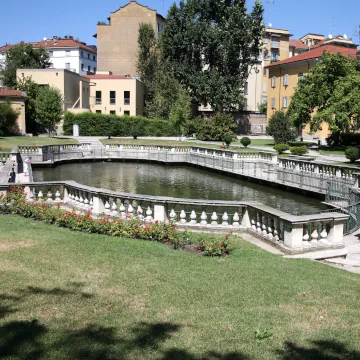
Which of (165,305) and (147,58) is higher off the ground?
(147,58)

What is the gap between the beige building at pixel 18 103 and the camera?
53875mm

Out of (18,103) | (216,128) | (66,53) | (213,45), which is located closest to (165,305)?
(216,128)

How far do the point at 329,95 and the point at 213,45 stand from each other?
21153 millimetres

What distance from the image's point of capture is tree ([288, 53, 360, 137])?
41281mm

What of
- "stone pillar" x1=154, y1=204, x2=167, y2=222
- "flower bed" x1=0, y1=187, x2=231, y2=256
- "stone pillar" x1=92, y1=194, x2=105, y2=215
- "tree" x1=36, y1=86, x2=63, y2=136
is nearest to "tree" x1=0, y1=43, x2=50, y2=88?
"tree" x1=36, y1=86, x2=63, y2=136

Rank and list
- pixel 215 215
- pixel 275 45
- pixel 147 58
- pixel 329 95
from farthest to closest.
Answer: pixel 275 45, pixel 147 58, pixel 329 95, pixel 215 215

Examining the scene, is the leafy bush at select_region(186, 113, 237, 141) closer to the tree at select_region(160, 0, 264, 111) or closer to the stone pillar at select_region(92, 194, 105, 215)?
the tree at select_region(160, 0, 264, 111)

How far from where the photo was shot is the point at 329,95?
150ft

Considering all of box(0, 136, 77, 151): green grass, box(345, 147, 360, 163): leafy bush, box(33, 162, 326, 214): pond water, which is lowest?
A: box(33, 162, 326, 214): pond water

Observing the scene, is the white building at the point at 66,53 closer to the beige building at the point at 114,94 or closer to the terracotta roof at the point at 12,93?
the beige building at the point at 114,94

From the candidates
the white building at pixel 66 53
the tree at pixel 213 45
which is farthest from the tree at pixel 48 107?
the white building at pixel 66 53

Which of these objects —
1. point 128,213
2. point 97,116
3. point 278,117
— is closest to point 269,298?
point 128,213

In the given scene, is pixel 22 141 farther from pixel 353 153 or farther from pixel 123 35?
pixel 123 35

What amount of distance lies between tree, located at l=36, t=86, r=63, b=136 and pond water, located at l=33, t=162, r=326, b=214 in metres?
15.5
